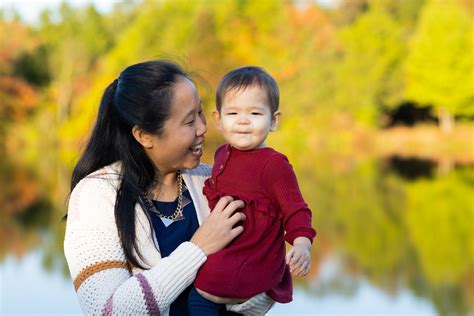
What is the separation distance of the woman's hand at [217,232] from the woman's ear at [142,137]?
22 centimetres

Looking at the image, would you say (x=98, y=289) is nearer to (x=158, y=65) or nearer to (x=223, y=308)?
(x=223, y=308)

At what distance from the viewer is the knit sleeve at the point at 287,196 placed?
5.49 feet

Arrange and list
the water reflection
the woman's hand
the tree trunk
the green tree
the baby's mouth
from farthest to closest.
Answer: the tree trunk, the green tree, the water reflection, the baby's mouth, the woman's hand

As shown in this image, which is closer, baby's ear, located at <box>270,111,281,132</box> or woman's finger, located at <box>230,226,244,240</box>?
woman's finger, located at <box>230,226,244,240</box>

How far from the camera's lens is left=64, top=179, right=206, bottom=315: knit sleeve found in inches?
61.5

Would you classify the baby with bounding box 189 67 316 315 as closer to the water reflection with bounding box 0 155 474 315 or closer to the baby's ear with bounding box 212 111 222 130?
the baby's ear with bounding box 212 111 222 130

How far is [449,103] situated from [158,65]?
2278 cm

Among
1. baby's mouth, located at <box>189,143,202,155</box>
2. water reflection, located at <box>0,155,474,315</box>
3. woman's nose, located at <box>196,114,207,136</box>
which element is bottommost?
water reflection, located at <box>0,155,474,315</box>

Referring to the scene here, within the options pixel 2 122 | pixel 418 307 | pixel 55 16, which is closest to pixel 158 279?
pixel 418 307

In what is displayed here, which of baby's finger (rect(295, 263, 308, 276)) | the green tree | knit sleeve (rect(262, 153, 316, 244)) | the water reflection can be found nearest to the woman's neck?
knit sleeve (rect(262, 153, 316, 244))

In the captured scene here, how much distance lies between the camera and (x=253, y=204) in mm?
1732

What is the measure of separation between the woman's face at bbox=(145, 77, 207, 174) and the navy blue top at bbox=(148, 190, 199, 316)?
94 mm

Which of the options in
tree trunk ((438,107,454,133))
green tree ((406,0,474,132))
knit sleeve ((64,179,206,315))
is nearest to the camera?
knit sleeve ((64,179,206,315))

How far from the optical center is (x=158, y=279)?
62.2 inches
